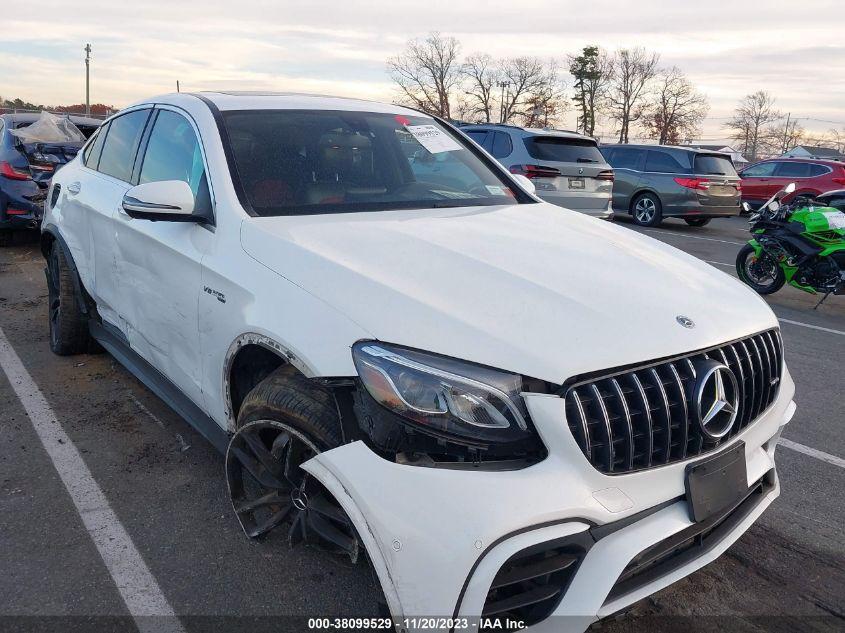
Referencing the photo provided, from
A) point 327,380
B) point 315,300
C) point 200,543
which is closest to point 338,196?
point 315,300

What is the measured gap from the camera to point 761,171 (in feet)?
58.7

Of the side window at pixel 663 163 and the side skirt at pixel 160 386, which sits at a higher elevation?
the side window at pixel 663 163

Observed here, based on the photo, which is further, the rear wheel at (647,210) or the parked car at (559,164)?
the rear wheel at (647,210)

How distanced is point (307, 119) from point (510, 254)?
4.71ft

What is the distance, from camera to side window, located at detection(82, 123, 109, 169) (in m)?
4.61

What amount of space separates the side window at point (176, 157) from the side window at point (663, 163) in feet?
42.4

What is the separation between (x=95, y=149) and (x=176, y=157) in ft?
5.27

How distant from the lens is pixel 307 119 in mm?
3486

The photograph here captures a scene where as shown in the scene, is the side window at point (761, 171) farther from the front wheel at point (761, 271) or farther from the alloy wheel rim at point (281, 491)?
the alloy wheel rim at point (281, 491)

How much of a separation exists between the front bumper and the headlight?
Answer: 62 mm

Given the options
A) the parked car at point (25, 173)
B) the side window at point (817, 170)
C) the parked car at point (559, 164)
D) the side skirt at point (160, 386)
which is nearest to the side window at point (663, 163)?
the parked car at point (559, 164)

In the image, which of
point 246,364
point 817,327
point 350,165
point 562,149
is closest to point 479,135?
point 562,149

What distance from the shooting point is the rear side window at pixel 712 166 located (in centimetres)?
1462

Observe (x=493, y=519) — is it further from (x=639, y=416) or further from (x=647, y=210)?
(x=647, y=210)
